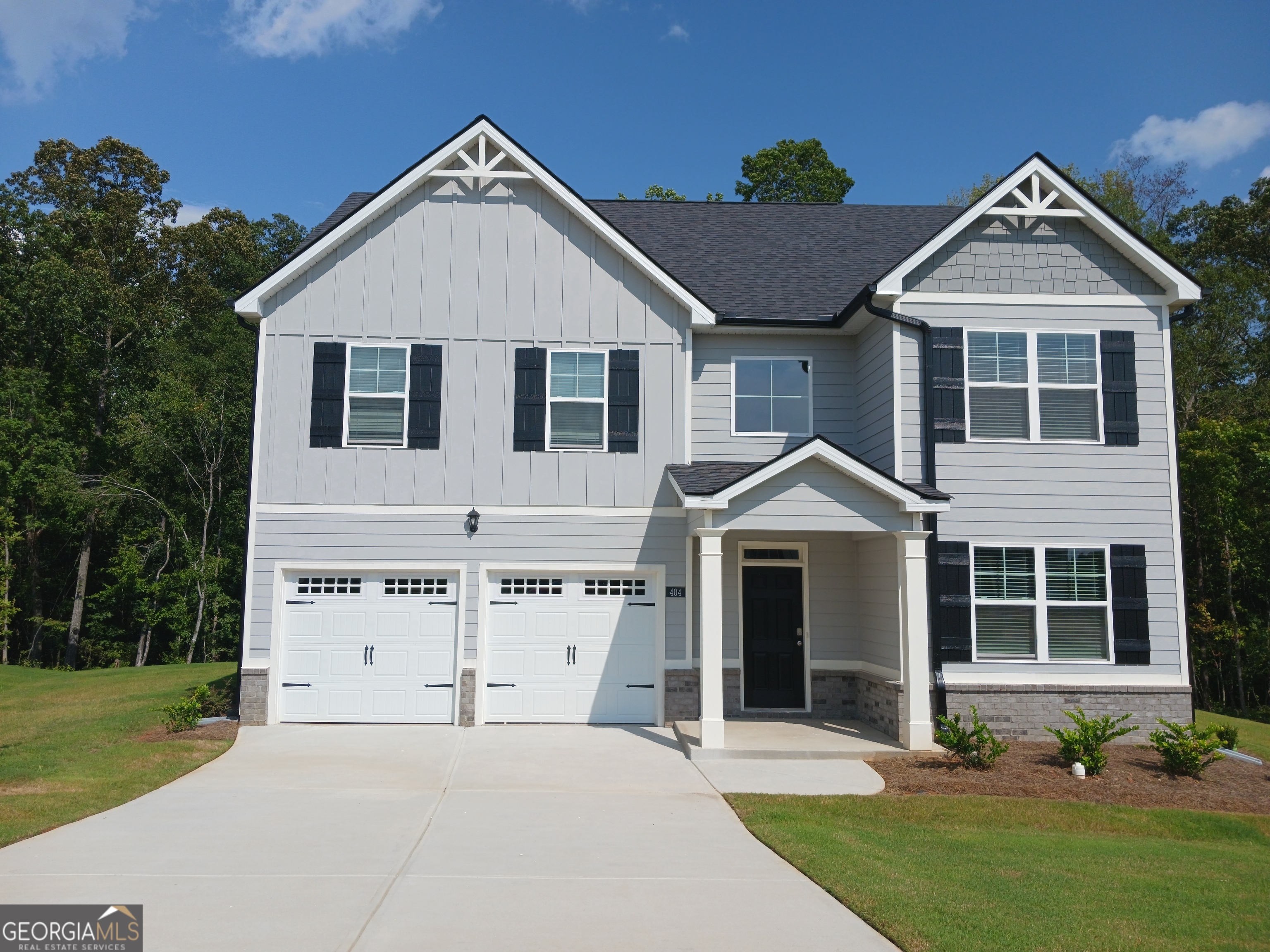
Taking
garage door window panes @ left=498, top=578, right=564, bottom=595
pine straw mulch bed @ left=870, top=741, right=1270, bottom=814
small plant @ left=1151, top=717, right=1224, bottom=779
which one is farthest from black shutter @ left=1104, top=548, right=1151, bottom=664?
garage door window panes @ left=498, top=578, right=564, bottom=595

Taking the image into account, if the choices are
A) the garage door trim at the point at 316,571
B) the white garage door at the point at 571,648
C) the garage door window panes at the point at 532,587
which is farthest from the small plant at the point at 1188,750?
the garage door trim at the point at 316,571

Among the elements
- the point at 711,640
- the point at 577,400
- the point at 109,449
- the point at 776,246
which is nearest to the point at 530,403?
the point at 577,400

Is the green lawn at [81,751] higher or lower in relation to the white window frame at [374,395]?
lower

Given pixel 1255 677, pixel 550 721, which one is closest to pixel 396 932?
pixel 550 721

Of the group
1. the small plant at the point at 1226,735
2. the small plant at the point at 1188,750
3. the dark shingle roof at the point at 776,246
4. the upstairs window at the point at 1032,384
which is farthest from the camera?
the dark shingle roof at the point at 776,246

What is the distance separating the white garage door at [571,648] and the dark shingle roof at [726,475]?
167 cm

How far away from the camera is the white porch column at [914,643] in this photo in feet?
35.8

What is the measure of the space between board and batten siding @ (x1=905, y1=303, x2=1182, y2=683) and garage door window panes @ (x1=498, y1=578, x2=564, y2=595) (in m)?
5.28

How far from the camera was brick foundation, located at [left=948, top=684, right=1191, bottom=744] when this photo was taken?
1153cm

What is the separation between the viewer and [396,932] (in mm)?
4977

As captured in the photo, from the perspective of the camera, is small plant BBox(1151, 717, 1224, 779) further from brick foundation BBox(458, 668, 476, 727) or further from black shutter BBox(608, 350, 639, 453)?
brick foundation BBox(458, 668, 476, 727)

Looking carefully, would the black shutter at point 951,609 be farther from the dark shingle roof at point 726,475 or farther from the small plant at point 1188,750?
the small plant at point 1188,750

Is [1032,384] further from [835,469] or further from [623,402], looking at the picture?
[623,402]

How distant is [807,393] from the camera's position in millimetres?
13516
